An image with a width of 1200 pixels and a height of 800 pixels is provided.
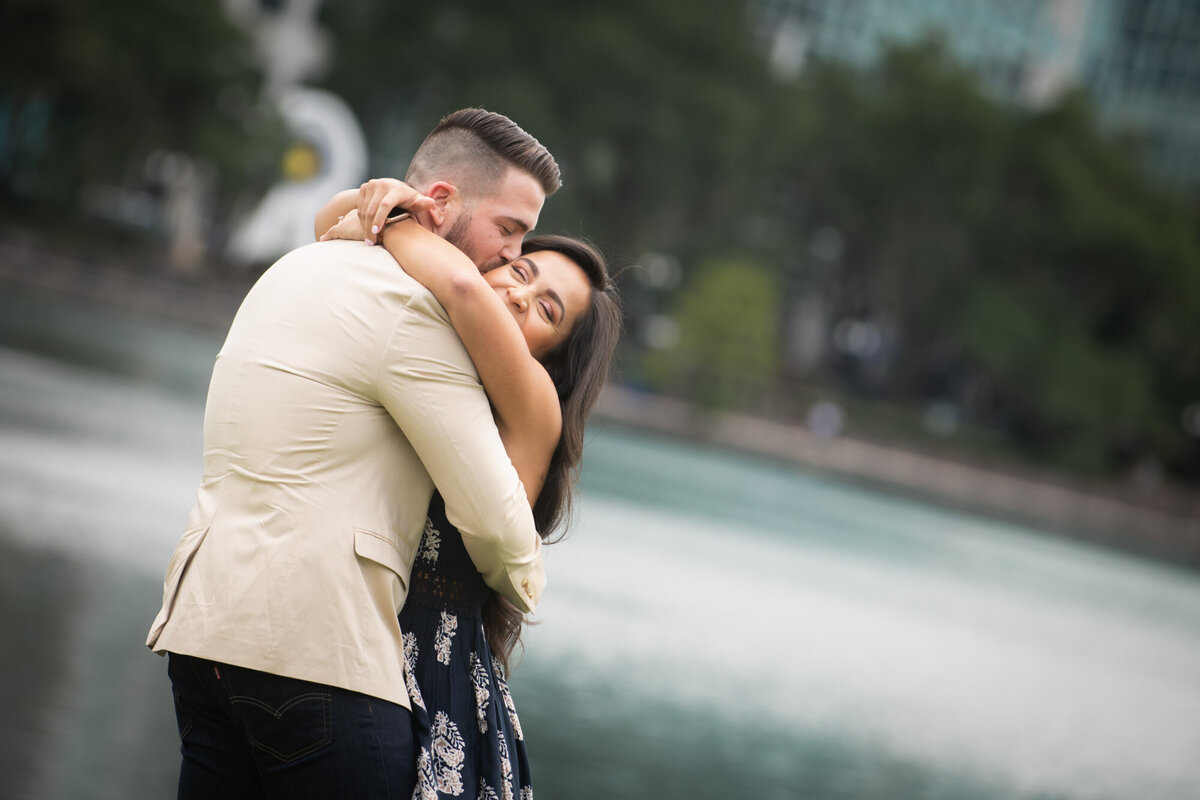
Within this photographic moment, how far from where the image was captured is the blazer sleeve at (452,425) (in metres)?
1.83

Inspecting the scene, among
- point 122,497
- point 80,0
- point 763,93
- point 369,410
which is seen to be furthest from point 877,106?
point 369,410

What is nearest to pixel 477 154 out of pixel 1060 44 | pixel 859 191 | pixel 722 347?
pixel 722 347

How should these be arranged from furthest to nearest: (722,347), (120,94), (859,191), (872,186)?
(859,191)
(872,186)
(722,347)
(120,94)

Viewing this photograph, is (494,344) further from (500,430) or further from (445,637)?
(445,637)

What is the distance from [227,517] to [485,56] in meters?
42.3

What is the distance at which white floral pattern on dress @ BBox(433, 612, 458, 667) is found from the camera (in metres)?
2.05

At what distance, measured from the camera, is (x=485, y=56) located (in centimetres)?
4259

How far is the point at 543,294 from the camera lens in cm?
219

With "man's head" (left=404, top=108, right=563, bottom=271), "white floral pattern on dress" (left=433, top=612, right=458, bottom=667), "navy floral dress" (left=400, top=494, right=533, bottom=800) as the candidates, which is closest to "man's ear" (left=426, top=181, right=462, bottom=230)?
"man's head" (left=404, top=108, right=563, bottom=271)

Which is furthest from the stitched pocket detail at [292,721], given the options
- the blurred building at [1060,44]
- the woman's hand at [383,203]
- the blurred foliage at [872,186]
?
the blurred building at [1060,44]

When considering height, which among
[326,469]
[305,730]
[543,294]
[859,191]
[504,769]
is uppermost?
[859,191]

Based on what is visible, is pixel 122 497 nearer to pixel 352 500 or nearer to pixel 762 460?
pixel 352 500

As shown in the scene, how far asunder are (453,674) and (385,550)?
0.29 metres

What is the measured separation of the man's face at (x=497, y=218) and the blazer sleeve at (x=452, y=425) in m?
0.25
